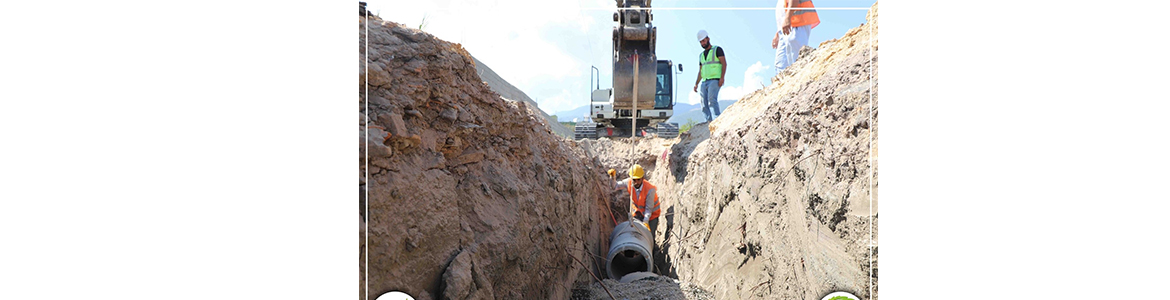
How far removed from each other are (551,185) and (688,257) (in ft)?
6.42

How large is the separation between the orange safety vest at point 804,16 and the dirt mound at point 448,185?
1.82m

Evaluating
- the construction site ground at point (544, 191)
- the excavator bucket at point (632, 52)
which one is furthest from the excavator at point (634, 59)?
the construction site ground at point (544, 191)

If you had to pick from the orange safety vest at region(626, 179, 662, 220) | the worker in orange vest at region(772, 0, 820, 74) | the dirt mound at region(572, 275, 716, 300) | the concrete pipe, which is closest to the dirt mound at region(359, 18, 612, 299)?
the dirt mound at region(572, 275, 716, 300)

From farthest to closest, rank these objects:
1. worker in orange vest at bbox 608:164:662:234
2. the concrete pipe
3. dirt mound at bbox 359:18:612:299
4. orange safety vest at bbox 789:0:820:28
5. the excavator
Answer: worker in orange vest at bbox 608:164:662:234
the excavator
the concrete pipe
orange safety vest at bbox 789:0:820:28
dirt mound at bbox 359:18:612:299

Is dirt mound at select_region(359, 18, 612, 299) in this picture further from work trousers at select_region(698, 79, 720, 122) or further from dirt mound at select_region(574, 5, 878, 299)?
work trousers at select_region(698, 79, 720, 122)

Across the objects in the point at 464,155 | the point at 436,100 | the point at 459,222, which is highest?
the point at 436,100

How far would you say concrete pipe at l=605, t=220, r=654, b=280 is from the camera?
5.06 m

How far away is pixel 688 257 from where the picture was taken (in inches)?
202

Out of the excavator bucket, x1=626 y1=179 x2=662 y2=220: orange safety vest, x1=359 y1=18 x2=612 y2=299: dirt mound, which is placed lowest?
x1=626 y1=179 x2=662 y2=220: orange safety vest

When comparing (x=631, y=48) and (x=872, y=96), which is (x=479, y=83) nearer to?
(x=872, y=96)

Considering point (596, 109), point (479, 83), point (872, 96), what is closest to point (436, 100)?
point (479, 83)

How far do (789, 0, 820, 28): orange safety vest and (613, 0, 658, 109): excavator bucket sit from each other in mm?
3006

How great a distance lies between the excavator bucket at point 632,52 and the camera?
19.0ft

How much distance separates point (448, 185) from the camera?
100 inches
